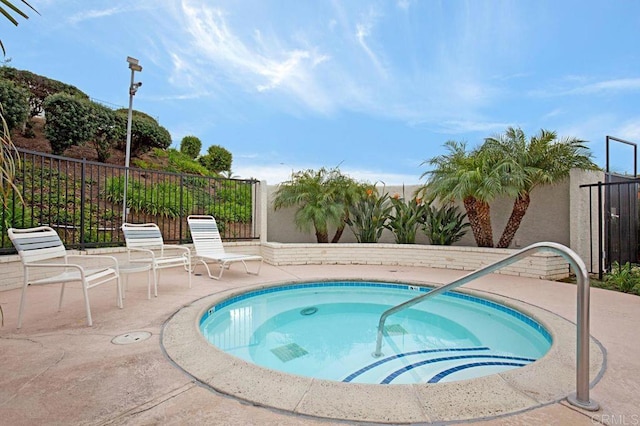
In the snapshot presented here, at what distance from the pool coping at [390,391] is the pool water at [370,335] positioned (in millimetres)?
736

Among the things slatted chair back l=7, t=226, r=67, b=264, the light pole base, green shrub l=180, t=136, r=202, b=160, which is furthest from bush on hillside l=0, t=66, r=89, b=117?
the light pole base

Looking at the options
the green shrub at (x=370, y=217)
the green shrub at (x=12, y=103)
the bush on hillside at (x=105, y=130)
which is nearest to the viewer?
the green shrub at (x=370, y=217)

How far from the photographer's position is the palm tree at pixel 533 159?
640 cm

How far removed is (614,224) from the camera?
648cm

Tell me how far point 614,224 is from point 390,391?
7069mm

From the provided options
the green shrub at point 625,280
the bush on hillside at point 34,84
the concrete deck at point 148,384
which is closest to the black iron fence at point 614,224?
the green shrub at point 625,280

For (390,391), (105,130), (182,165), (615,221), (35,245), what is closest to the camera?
(390,391)

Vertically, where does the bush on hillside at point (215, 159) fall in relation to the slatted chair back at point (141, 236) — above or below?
above

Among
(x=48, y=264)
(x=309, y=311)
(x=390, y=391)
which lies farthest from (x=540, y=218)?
(x=48, y=264)

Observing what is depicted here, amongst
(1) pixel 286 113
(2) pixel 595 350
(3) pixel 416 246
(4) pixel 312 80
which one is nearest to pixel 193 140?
(1) pixel 286 113

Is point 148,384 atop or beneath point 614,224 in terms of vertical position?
beneath

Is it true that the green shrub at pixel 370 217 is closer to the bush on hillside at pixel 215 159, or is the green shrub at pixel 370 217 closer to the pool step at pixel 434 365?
the pool step at pixel 434 365

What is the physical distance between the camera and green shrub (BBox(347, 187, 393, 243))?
27.3 feet

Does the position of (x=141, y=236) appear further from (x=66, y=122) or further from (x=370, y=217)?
(x=66, y=122)
